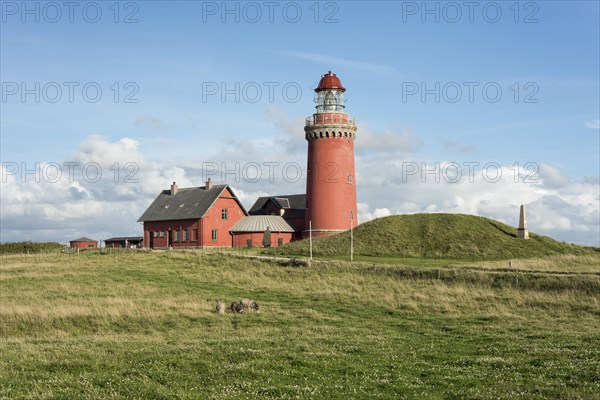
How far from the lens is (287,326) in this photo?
24797 mm

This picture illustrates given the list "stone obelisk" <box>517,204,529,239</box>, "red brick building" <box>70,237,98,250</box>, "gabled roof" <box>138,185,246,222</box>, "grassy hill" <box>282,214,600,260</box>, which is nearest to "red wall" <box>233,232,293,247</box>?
"gabled roof" <box>138,185,246,222</box>

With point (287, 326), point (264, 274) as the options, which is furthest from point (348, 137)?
point (287, 326)

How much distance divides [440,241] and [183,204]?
32092mm

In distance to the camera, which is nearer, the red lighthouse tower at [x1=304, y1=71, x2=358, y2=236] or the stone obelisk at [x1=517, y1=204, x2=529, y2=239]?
the stone obelisk at [x1=517, y1=204, x2=529, y2=239]

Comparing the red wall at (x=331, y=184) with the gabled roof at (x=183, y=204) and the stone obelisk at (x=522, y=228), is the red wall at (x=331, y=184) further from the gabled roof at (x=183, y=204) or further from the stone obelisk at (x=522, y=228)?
the stone obelisk at (x=522, y=228)

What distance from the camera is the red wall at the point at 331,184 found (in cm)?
6306

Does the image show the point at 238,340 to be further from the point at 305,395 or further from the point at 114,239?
the point at 114,239

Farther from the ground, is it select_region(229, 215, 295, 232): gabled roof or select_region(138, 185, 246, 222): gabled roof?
select_region(138, 185, 246, 222): gabled roof

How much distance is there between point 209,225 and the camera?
68.9m

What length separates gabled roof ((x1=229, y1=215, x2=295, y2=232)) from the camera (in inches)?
2761

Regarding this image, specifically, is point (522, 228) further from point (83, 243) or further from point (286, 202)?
point (83, 243)

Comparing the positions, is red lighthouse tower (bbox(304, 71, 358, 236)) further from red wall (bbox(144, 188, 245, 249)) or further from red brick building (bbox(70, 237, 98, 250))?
red brick building (bbox(70, 237, 98, 250))

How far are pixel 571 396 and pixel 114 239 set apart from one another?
93.2 metres

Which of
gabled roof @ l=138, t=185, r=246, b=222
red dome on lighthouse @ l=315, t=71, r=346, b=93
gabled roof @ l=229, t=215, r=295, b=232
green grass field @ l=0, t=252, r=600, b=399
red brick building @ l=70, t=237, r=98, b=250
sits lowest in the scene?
green grass field @ l=0, t=252, r=600, b=399
